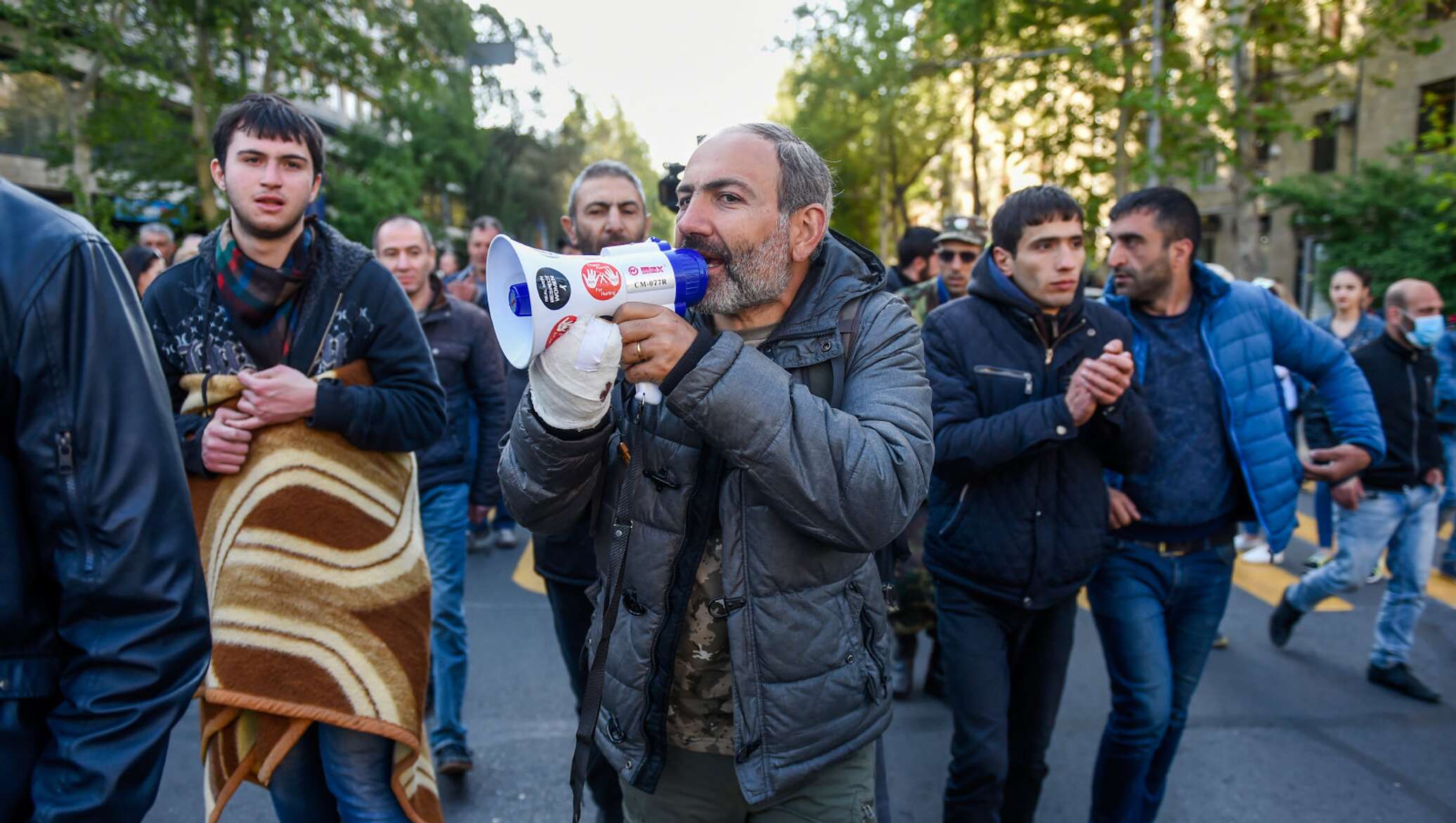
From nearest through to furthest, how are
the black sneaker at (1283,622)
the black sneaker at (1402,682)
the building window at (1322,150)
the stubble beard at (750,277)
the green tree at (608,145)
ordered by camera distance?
1. the stubble beard at (750,277)
2. the black sneaker at (1402,682)
3. the black sneaker at (1283,622)
4. the building window at (1322,150)
5. the green tree at (608,145)

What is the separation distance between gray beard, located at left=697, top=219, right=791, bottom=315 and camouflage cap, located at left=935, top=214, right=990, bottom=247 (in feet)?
12.8

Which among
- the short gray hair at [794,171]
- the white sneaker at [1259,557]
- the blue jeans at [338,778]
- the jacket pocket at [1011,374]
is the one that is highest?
the short gray hair at [794,171]

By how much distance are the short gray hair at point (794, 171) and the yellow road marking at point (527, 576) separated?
177 inches

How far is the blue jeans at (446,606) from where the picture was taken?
377 cm

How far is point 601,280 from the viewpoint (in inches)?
62.1

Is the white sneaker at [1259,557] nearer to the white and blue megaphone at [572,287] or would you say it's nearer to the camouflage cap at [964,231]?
the camouflage cap at [964,231]

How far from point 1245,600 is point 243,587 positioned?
579cm

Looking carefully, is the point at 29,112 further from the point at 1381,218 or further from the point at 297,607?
the point at 1381,218

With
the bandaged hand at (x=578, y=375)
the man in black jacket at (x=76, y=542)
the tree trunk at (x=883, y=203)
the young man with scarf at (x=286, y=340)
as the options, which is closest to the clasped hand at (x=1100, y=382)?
the bandaged hand at (x=578, y=375)

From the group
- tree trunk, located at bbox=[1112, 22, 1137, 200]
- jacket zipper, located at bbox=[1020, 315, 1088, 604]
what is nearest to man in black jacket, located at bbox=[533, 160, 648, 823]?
jacket zipper, located at bbox=[1020, 315, 1088, 604]

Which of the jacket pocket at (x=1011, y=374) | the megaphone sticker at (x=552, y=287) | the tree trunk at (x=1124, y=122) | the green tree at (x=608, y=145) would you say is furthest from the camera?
the green tree at (x=608, y=145)

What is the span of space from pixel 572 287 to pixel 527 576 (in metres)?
5.41

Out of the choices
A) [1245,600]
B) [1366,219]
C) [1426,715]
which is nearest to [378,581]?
[1426,715]

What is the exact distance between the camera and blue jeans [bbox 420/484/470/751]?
3773 mm
